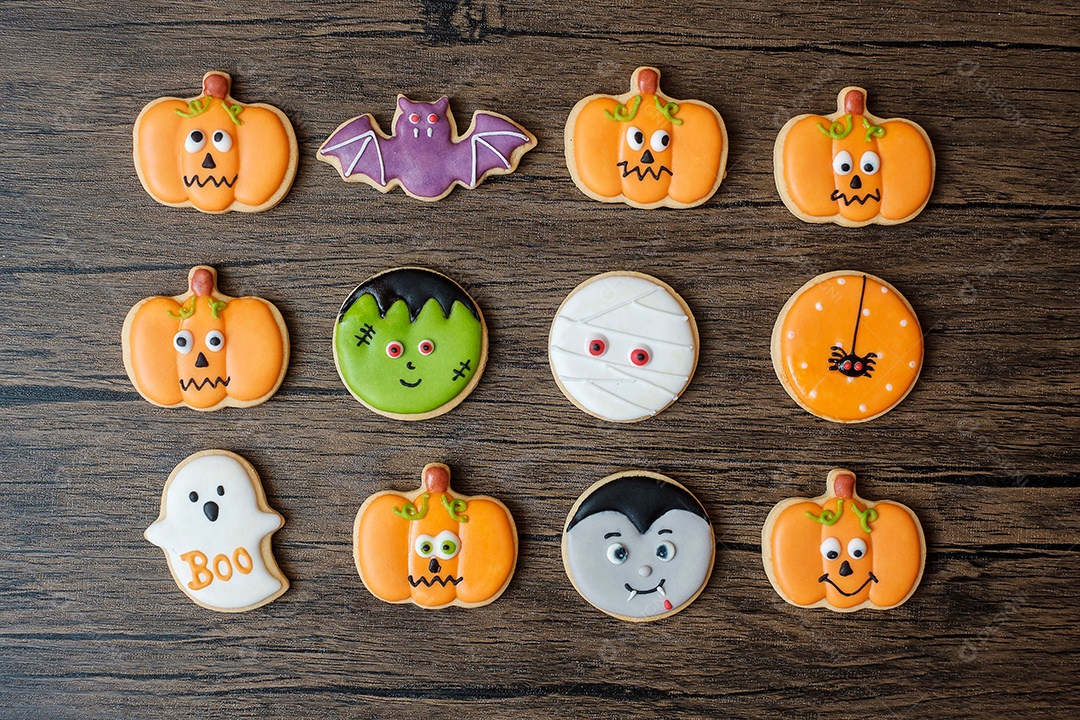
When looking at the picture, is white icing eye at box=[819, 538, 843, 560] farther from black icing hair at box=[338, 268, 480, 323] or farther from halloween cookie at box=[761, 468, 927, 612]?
black icing hair at box=[338, 268, 480, 323]

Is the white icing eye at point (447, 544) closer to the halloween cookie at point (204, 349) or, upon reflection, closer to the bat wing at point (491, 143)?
the halloween cookie at point (204, 349)

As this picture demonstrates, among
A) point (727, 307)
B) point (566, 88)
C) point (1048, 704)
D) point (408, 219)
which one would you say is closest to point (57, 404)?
point (408, 219)

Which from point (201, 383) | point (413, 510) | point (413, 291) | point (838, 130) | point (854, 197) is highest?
point (838, 130)

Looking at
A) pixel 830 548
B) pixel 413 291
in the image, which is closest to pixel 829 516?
pixel 830 548

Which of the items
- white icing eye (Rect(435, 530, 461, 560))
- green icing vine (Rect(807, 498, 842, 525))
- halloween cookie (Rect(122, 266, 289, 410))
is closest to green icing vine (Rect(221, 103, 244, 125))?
halloween cookie (Rect(122, 266, 289, 410))

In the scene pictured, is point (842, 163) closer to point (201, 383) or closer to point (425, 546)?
point (425, 546)
